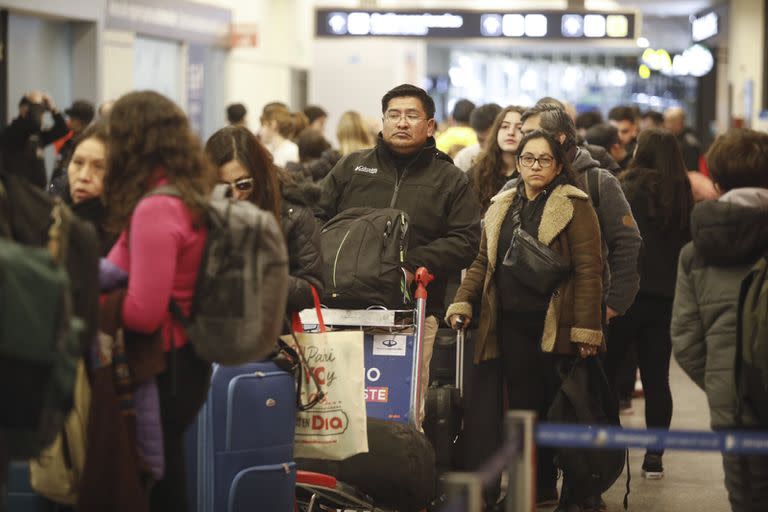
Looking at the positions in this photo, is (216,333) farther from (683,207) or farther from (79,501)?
(683,207)

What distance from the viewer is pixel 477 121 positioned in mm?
9477

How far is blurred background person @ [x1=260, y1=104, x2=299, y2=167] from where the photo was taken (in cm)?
1109

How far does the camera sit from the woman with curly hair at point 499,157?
7.81 m

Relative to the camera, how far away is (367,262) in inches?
233

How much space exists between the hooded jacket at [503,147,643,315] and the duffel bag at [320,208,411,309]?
0.99 meters

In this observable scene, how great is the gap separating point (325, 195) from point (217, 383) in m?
2.13

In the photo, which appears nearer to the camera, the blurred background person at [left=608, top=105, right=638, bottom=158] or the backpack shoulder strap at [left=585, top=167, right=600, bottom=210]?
the backpack shoulder strap at [left=585, top=167, right=600, bottom=210]

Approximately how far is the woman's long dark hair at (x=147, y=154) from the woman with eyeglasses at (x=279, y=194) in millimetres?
529

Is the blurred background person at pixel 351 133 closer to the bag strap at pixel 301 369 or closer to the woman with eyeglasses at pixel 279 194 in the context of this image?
the woman with eyeglasses at pixel 279 194

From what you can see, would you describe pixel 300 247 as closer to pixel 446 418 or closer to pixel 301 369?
pixel 301 369

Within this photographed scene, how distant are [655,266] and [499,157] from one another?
1092 mm

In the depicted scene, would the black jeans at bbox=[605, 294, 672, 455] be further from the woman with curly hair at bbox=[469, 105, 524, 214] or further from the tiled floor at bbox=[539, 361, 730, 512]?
the woman with curly hair at bbox=[469, 105, 524, 214]

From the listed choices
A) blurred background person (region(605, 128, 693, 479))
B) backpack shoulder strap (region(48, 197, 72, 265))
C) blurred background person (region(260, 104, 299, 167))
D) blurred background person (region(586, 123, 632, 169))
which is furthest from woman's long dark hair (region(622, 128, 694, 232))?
backpack shoulder strap (region(48, 197, 72, 265))

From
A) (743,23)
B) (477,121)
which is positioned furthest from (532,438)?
(743,23)
